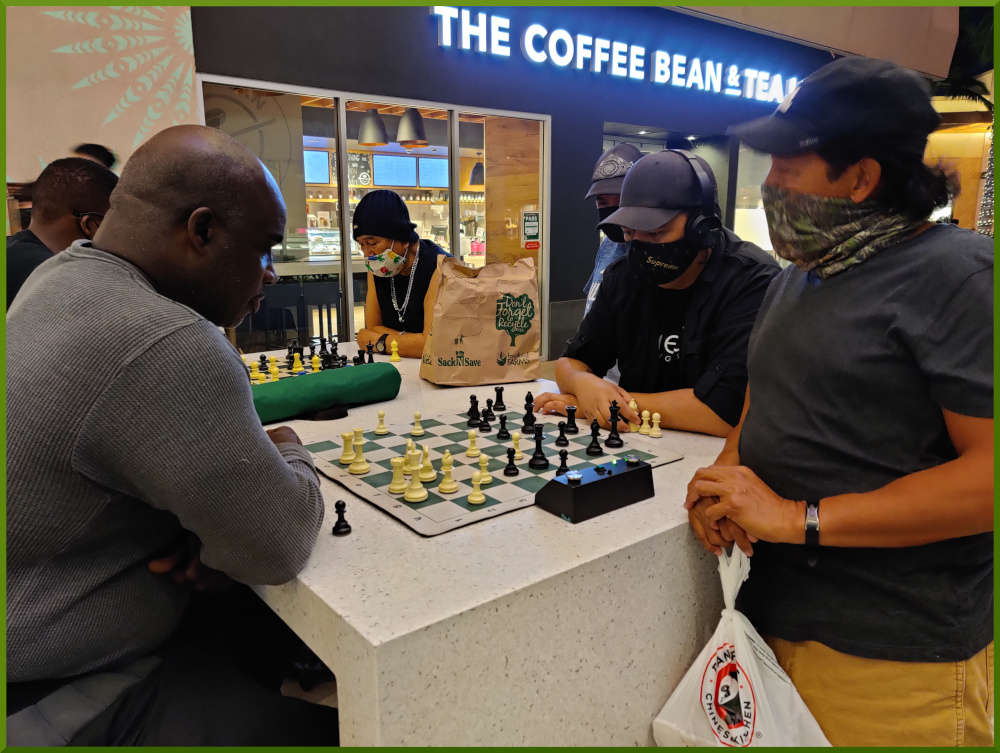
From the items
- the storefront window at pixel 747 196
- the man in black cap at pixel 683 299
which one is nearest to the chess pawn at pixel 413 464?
the man in black cap at pixel 683 299

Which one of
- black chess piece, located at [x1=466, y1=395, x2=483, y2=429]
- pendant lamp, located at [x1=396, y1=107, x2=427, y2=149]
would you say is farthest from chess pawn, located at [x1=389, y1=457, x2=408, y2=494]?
pendant lamp, located at [x1=396, y1=107, x2=427, y2=149]

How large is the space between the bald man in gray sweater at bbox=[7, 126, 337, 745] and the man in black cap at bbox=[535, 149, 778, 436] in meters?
1.11

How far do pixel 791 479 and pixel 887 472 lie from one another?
0.17m

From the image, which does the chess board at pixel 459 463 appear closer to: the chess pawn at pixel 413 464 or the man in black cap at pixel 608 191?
the chess pawn at pixel 413 464

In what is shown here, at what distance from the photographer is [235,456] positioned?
1.13 m

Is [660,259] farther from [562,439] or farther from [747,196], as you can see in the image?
[747,196]

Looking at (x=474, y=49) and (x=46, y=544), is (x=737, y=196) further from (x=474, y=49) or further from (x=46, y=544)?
(x=46, y=544)

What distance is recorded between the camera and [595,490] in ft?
4.68

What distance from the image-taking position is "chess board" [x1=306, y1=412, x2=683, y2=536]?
1.44 meters

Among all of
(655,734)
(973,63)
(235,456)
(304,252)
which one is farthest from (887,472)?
(973,63)

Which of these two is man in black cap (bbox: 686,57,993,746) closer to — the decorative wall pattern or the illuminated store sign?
the decorative wall pattern

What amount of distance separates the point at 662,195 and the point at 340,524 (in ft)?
4.35

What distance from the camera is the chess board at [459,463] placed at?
1.44 m

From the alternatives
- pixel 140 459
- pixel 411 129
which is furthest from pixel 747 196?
pixel 140 459
